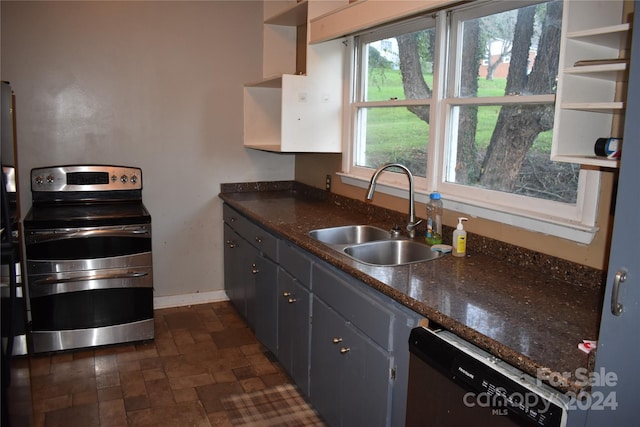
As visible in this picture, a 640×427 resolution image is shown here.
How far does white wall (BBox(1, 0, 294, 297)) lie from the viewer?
3.45 m

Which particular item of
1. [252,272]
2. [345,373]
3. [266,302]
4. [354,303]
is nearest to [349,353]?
[345,373]

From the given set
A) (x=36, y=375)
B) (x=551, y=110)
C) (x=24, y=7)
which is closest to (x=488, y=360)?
(x=551, y=110)

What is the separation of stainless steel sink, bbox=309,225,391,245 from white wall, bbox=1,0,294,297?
1.49 metres

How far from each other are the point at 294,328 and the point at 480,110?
54.7 inches

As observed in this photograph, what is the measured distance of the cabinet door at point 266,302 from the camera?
118 inches

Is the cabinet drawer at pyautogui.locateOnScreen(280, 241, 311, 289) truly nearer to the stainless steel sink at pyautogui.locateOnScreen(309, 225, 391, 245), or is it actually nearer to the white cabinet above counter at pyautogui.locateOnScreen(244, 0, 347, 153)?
the stainless steel sink at pyautogui.locateOnScreen(309, 225, 391, 245)

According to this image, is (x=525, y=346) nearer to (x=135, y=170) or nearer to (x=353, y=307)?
(x=353, y=307)

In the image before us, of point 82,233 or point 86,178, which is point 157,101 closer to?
point 86,178

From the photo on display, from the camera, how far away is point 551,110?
2057 mm

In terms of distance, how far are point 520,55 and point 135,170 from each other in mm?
2618

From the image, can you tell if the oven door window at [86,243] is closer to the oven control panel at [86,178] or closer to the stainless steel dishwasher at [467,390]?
the oven control panel at [86,178]

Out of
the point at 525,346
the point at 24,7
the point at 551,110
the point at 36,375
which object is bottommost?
the point at 36,375

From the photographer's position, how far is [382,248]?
2.57 meters

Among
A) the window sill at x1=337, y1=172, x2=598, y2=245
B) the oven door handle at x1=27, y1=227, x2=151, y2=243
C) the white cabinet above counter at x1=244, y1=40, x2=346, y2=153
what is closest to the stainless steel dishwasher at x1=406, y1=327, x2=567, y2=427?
the window sill at x1=337, y1=172, x2=598, y2=245
